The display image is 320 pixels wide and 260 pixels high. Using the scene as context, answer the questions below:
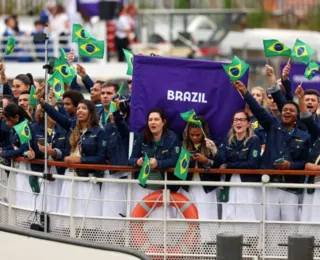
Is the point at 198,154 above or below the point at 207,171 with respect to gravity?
above

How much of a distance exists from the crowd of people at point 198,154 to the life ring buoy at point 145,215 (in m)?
0.08

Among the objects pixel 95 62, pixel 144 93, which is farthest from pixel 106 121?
pixel 95 62

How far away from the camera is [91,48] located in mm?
17656

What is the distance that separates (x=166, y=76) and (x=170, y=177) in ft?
3.86

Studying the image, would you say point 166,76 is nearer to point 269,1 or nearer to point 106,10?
point 106,10

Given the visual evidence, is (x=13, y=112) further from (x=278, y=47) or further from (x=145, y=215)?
(x=278, y=47)

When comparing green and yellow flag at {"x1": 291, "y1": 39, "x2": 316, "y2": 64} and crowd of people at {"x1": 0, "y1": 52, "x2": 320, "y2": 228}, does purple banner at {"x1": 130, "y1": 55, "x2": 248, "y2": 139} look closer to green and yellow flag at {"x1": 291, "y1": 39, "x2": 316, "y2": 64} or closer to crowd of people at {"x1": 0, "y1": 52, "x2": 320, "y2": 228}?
crowd of people at {"x1": 0, "y1": 52, "x2": 320, "y2": 228}

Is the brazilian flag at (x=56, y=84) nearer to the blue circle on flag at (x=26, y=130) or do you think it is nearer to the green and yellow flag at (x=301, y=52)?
Answer: the blue circle on flag at (x=26, y=130)

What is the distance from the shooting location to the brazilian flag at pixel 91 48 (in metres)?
17.5

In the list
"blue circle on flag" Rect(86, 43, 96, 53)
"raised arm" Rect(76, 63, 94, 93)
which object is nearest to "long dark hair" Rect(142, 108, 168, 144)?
"blue circle on flag" Rect(86, 43, 96, 53)

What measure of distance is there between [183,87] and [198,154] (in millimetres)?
1039

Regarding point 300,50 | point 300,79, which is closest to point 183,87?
point 300,50

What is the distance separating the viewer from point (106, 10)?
32.7m

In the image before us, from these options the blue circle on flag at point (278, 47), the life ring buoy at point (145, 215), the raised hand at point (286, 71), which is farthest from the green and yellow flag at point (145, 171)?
the blue circle on flag at point (278, 47)
